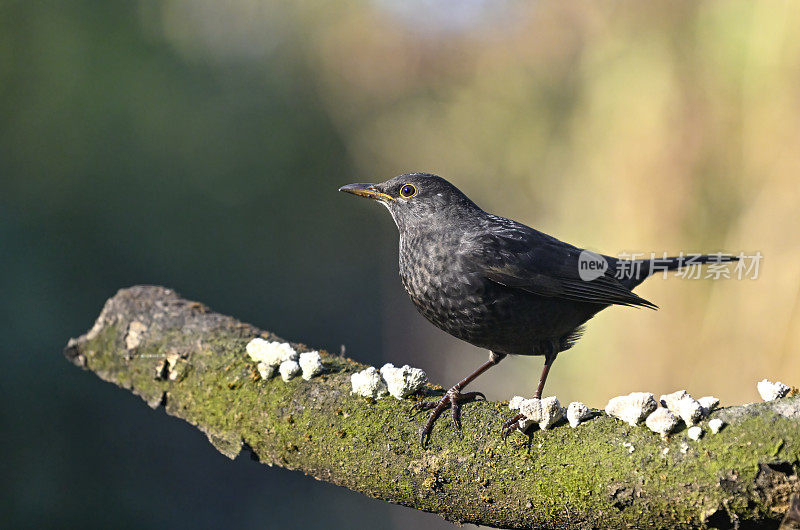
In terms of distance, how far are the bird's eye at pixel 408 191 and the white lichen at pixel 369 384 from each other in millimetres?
1299

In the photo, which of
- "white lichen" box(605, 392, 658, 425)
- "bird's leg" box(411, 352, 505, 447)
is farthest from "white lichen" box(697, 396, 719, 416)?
"bird's leg" box(411, 352, 505, 447)

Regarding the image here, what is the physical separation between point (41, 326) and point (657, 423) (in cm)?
607

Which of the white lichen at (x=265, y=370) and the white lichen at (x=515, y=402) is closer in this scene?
the white lichen at (x=515, y=402)

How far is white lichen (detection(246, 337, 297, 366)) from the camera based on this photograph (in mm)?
3012

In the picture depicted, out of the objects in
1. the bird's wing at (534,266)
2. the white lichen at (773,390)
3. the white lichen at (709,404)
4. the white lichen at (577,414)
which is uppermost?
the bird's wing at (534,266)

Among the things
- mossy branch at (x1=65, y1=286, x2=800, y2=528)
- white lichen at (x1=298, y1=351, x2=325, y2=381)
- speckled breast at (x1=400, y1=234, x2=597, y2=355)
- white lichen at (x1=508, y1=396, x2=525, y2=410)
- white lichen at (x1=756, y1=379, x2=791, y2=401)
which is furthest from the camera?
speckled breast at (x1=400, y1=234, x2=597, y2=355)

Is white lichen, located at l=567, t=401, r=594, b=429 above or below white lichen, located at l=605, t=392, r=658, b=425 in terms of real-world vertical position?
below

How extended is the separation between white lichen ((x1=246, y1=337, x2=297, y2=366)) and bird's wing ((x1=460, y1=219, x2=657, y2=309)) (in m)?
0.99

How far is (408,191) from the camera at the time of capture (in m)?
3.70

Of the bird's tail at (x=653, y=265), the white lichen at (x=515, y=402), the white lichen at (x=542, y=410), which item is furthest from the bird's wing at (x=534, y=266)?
the white lichen at (x=542, y=410)

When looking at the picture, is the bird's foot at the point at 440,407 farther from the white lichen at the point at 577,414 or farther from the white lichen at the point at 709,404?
the white lichen at the point at 709,404

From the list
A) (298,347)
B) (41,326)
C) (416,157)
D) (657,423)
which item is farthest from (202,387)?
(416,157)

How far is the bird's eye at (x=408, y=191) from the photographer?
3.69 m

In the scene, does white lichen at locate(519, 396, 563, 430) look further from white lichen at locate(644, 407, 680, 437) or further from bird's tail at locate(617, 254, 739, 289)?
bird's tail at locate(617, 254, 739, 289)
